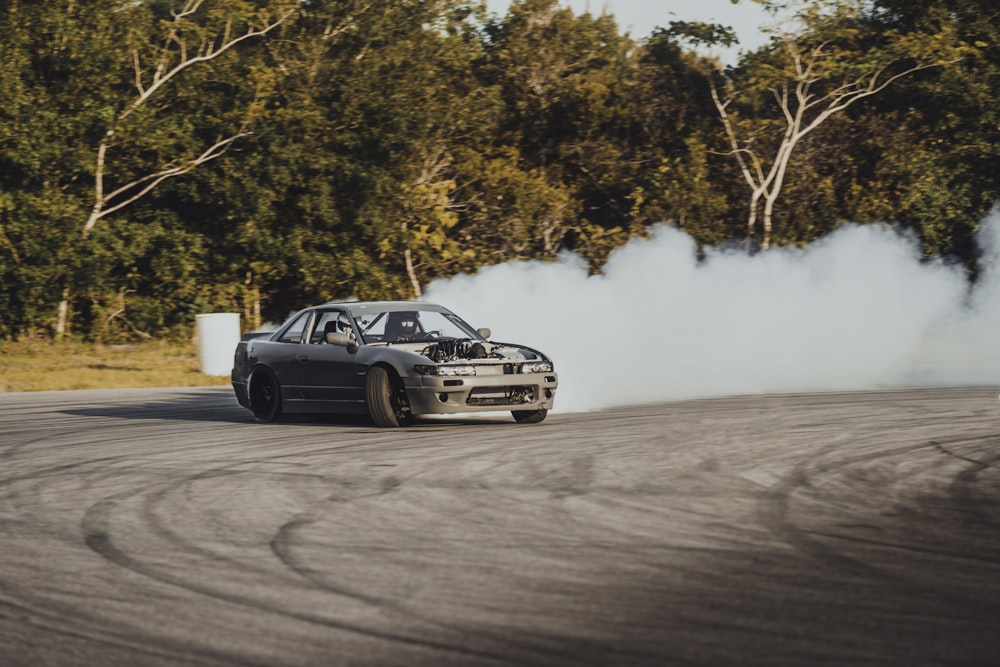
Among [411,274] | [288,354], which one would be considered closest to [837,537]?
[288,354]

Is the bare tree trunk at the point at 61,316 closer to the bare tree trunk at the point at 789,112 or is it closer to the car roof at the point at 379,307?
the car roof at the point at 379,307

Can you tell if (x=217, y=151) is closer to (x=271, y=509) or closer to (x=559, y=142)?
(x=559, y=142)

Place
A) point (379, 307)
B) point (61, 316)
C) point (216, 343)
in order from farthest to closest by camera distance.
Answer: point (61, 316) < point (216, 343) < point (379, 307)

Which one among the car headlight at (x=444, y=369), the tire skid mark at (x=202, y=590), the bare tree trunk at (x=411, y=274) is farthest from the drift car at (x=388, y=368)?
the bare tree trunk at (x=411, y=274)

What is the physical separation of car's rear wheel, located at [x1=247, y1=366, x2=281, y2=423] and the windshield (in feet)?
4.05

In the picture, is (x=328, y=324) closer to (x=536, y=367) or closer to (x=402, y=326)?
(x=402, y=326)

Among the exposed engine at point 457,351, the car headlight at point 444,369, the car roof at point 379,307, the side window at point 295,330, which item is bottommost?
the car headlight at point 444,369

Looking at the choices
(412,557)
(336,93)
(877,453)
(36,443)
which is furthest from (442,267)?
(412,557)

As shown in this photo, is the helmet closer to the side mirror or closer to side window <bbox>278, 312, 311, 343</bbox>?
the side mirror

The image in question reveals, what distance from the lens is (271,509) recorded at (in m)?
8.40

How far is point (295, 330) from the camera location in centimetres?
1520

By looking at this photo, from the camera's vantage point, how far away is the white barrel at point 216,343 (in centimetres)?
2425

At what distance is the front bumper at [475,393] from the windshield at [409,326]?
1.14 m

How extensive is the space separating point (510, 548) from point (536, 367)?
266 inches
